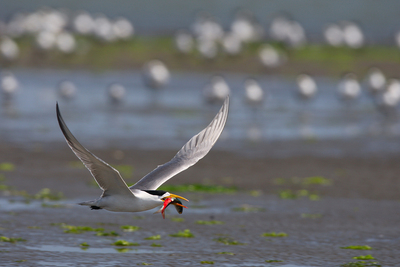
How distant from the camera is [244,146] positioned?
1938 cm

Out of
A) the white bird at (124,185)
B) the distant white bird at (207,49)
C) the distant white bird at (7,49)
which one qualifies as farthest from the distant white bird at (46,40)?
the white bird at (124,185)

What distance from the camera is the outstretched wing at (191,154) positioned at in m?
10.2

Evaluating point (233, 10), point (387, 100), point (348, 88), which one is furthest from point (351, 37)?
point (233, 10)

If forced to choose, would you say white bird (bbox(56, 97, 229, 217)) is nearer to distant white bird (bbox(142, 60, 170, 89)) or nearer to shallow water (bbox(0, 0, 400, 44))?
distant white bird (bbox(142, 60, 170, 89))

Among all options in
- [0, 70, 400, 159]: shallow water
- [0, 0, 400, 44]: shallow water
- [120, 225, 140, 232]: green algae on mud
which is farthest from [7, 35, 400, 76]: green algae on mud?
[120, 225, 140, 232]: green algae on mud

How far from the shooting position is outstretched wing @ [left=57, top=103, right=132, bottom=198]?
8.55 meters

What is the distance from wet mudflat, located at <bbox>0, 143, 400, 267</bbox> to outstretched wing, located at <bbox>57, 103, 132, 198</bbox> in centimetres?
95

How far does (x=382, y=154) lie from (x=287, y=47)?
964 inches

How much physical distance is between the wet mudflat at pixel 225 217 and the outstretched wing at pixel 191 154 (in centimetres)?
93

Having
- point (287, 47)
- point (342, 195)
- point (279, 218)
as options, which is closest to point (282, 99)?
point (287, 47)

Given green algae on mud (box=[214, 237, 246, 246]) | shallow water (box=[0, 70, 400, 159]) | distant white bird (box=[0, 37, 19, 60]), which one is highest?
distant white bird (box=[0, 37, 19, 60])

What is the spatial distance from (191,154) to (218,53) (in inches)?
1166

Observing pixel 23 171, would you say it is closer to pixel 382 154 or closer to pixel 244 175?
pixel 244 175

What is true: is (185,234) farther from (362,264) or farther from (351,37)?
(351,37)
